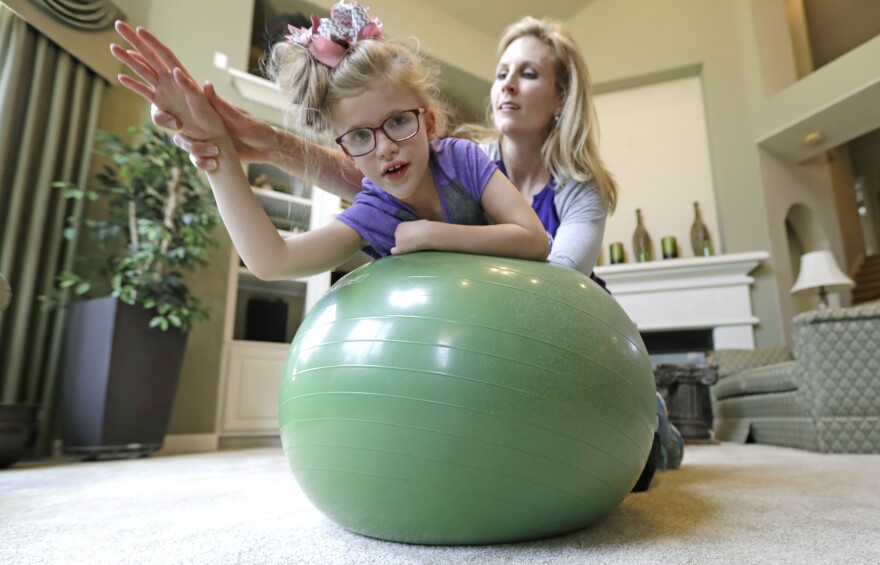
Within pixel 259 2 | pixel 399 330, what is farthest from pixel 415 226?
pixel 259 2

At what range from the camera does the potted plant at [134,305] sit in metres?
2.45

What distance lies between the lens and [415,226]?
894mm

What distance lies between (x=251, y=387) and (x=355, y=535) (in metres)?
2.68

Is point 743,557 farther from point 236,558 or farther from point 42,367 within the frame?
point 42,367

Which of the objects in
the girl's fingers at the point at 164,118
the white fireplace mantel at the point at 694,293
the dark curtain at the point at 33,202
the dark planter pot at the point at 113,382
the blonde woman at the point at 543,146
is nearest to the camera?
the girl's fingers at the point at 164,118

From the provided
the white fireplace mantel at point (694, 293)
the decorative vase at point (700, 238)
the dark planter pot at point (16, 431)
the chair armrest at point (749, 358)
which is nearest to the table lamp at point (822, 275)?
the white fireplace mantel at point (694, 293)

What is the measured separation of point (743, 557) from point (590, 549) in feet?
0.68

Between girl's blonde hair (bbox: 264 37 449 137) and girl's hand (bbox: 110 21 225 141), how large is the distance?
14 centimetres

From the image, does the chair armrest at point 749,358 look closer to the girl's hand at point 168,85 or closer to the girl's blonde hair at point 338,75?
the girl's blonde hair at point 338,75

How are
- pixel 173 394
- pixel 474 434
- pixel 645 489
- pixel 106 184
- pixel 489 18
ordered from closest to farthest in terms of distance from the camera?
pixel 474 434
pixel 645 489
pixel 173 394
pixel 106 184
pixel 489 18

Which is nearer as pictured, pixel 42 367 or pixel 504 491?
pixel 504 491

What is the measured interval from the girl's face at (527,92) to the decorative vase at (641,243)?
3428 millimetres

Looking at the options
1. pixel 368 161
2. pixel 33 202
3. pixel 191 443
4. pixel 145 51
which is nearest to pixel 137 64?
pixel 145 51

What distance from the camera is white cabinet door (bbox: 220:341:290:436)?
3.26m
